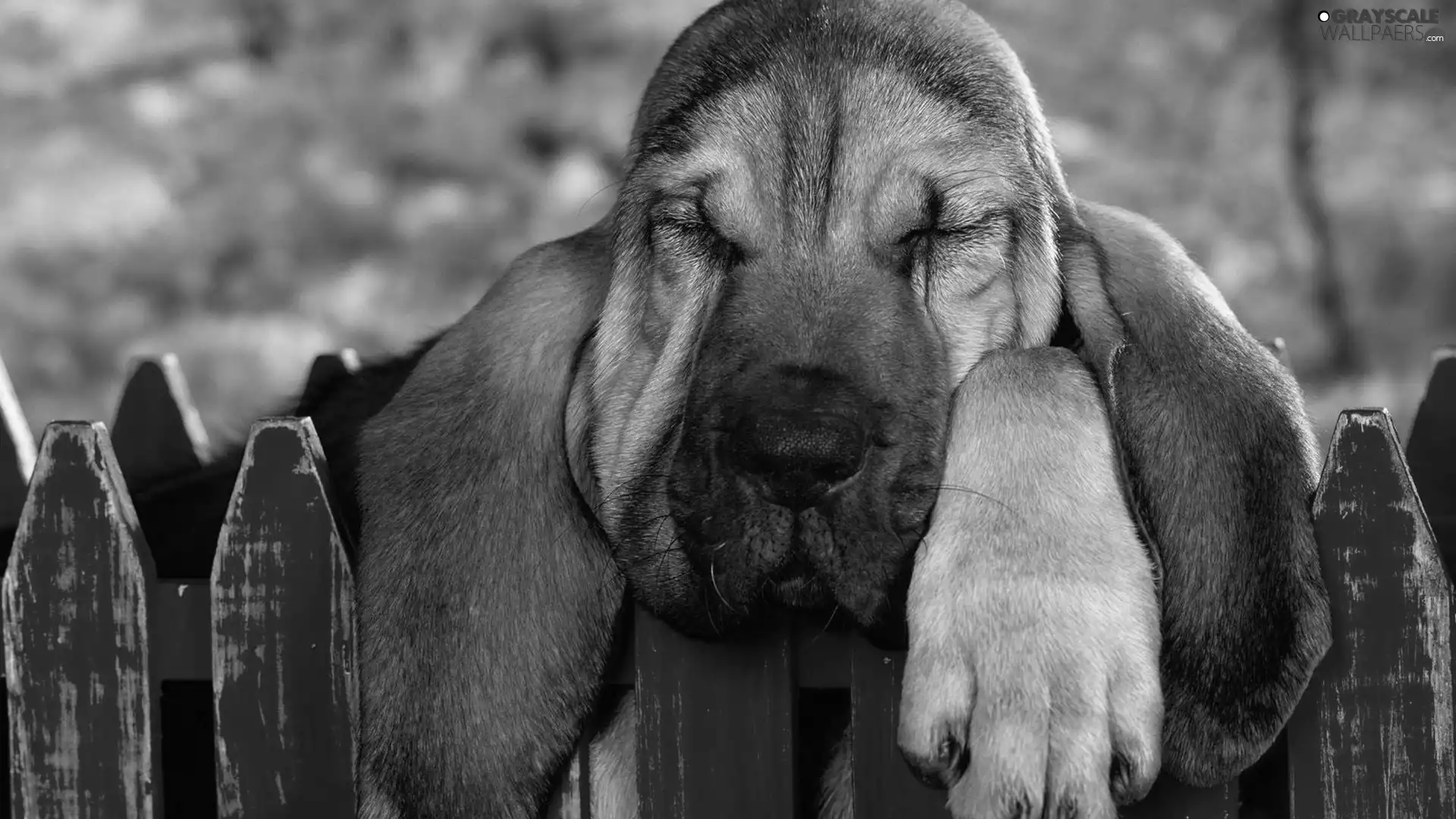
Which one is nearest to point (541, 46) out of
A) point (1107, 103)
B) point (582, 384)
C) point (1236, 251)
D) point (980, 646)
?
point (1107, 103)

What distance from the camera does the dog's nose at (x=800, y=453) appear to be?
214 centimetres

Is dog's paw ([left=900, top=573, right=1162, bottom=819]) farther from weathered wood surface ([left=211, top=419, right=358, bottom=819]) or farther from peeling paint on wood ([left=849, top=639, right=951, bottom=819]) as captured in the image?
weathered wood surface ([left=211, top=419, right=358, bottom=819])

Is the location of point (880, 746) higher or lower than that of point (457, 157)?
lower

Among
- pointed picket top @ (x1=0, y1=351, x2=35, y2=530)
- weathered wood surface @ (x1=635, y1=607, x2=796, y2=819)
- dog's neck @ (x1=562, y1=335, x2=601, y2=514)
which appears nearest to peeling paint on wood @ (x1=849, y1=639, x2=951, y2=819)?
weathered wood surface @ (x1=635, y1=607, x2=796, y2=819)

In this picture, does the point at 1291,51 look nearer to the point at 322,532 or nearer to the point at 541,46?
the point at 541,46

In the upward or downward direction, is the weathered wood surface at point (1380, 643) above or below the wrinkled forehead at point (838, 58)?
below

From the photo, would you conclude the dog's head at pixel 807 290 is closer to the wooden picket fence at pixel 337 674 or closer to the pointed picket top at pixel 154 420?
the wooden picket fence at pixel 337 674

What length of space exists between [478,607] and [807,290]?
796 millimetres

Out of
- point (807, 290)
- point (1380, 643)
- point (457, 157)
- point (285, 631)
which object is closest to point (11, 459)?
point (285, 631)

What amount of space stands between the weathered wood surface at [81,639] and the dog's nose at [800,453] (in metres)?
1.27

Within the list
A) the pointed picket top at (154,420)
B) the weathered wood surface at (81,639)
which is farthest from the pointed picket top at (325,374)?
the weathered wood surface at (81,639)

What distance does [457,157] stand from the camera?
1287 centimetres

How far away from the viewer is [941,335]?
99.3 inches

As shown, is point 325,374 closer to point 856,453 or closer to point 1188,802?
point 856,453
